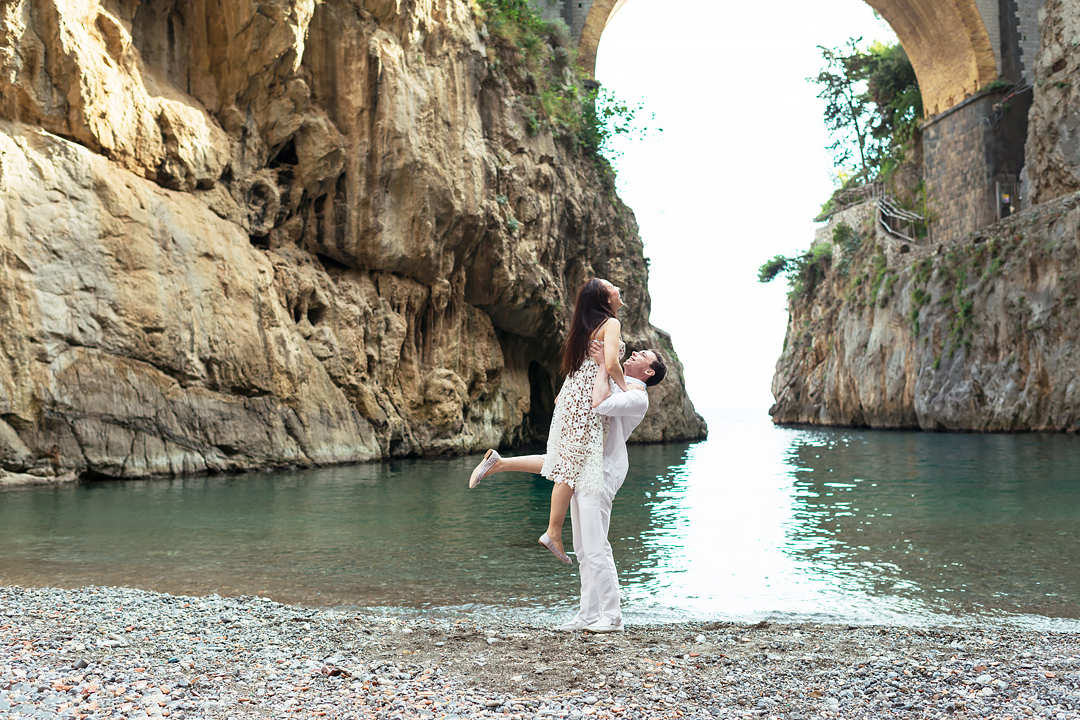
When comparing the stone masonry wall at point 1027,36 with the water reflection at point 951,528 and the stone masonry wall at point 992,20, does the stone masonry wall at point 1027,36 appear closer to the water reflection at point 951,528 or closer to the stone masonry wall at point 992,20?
the stone masonry wall at point 992,20

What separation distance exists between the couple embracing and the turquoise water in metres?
0.97

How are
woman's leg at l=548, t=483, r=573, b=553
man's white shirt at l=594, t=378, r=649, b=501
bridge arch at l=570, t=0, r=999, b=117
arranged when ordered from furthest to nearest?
bridge arch at l=570, t=0, r=999, b=117, woman's leg at l=548, t=483, r=573, b=553, man's white shirt at l=594, t=378, r=649, b=501

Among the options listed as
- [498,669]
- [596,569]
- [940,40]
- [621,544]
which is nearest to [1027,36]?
[940,40]

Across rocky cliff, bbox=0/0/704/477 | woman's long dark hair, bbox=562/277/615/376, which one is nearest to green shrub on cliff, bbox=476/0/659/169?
rocky cliff, bbox=0/0/704/477

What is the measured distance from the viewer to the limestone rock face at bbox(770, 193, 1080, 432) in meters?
32.2

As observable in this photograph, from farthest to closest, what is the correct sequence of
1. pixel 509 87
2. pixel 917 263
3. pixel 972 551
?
1. pixel 917 263
2. pixel 509 87
3. pixel 972 551

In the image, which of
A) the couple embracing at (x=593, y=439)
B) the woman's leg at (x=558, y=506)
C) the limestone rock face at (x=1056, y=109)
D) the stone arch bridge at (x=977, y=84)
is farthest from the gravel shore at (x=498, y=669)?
the stone arch bridge at (x=977, y=84)

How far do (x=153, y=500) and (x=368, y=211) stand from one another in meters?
11.4

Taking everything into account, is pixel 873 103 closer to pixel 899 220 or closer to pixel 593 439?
pixel 899 220

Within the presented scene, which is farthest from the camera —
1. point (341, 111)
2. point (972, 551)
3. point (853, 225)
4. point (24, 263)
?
point (853, 225)

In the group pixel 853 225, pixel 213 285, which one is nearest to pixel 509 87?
pixel 213 285

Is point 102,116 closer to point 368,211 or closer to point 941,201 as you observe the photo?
point 368,211

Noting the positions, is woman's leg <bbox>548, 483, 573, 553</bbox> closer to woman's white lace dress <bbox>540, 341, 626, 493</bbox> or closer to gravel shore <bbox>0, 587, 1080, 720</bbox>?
woman's white lace dress <bbox>540, 341, 626, 493</bbox>

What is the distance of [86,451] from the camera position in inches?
612
